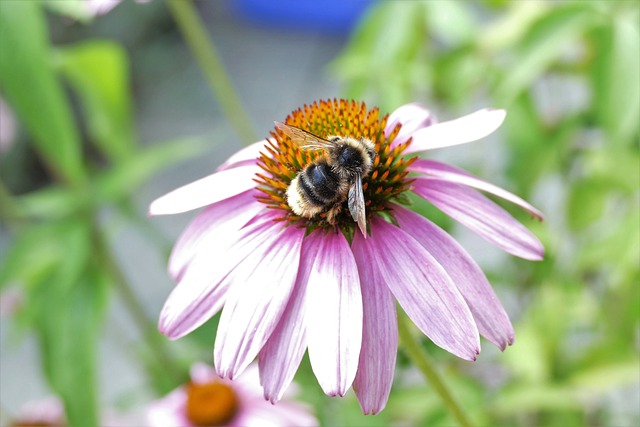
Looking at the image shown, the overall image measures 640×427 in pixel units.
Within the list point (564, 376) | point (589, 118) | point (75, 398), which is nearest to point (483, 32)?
point (589, 118)

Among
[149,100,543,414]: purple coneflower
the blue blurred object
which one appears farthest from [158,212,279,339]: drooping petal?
the blue blurred object

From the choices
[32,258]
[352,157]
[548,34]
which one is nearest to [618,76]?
[548,34]

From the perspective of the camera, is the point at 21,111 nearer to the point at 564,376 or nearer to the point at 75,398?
the point at 75,398

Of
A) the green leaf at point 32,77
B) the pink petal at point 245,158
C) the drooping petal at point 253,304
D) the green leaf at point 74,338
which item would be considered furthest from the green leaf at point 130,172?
the drooping petal at point 253,304

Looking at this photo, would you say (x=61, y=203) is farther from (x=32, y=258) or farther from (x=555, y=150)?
(x=555, y=150)

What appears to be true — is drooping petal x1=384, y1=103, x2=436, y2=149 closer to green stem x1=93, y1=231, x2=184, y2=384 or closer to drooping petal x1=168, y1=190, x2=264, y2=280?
drooping petal x1=168, y1=190, x2=264, y2=280

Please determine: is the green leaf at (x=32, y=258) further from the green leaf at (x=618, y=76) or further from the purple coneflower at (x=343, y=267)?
the green leaf at (x=618, y=76)
